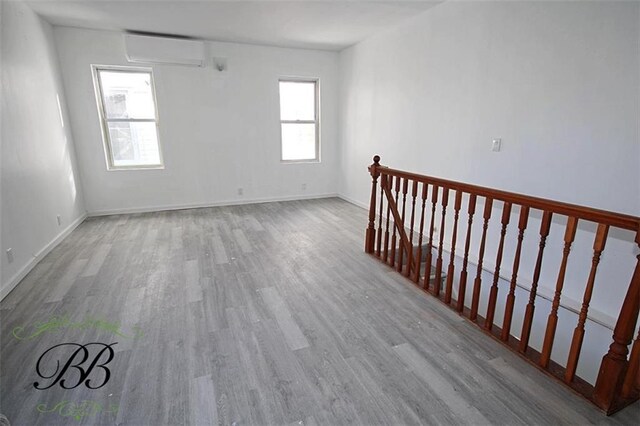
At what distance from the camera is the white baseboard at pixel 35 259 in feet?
8.57

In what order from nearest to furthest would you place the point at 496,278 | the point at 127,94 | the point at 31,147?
the point at 496,278 < the point at 31,147 < the point at 127,94

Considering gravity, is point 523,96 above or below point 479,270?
above

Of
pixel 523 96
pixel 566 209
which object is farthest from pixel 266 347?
pixel 523 96

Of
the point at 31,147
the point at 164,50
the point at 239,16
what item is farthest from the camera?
the point at 164,50

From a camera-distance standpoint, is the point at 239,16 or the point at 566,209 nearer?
the point at 566,209

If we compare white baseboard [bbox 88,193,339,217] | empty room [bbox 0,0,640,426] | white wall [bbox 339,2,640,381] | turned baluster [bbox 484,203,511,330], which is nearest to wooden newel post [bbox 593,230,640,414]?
empty room [bbox 0,0,640,426]

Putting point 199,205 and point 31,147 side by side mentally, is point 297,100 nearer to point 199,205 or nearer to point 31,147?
point 199,205

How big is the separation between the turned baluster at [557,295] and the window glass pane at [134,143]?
16.9 ft

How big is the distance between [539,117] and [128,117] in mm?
5055

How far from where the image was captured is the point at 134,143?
4938mm

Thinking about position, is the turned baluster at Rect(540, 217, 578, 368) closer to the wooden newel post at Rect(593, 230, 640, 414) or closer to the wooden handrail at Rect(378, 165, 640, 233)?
the wooden handrail at Rect(378, 165, 640, 233)

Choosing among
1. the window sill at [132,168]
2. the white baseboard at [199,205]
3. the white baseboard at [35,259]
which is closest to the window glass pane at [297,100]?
the white baseboard at [199,205]

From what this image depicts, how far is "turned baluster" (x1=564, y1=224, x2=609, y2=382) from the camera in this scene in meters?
1.44

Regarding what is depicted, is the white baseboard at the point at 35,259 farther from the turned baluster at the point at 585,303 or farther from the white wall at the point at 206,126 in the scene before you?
the turned baluster at the point at 585,303
